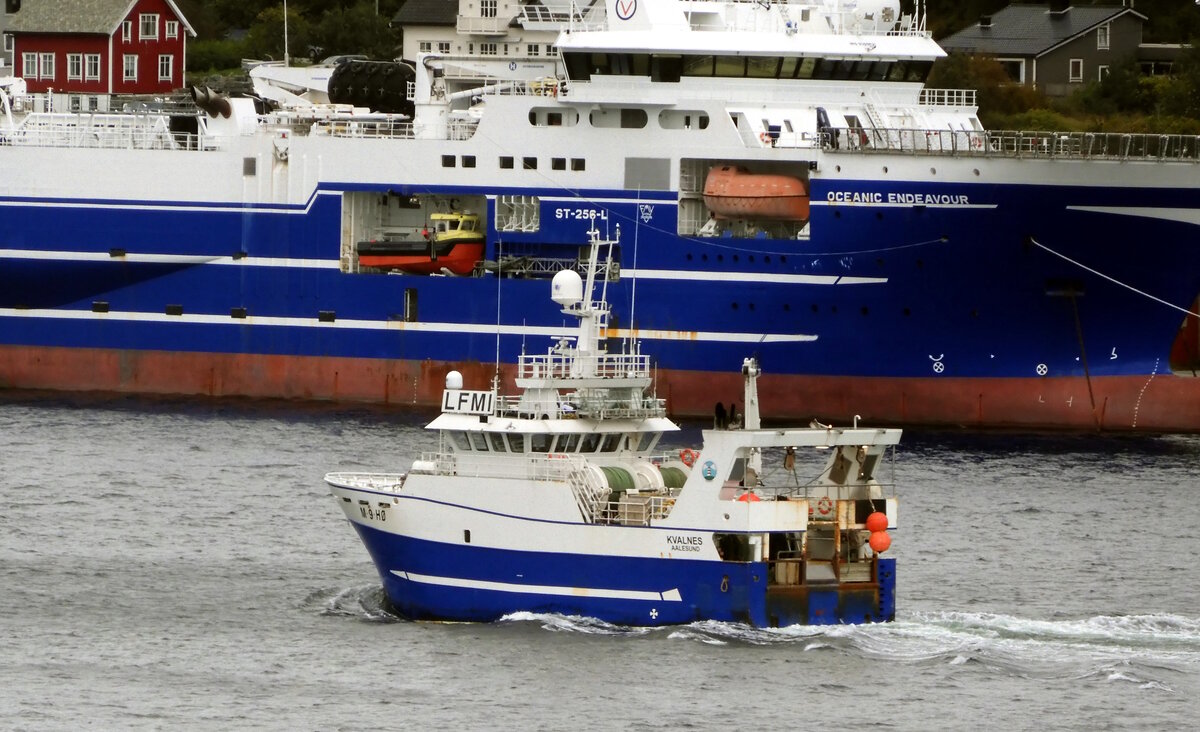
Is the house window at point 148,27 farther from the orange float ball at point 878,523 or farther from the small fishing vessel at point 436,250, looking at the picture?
the orange float ball at point 878,523

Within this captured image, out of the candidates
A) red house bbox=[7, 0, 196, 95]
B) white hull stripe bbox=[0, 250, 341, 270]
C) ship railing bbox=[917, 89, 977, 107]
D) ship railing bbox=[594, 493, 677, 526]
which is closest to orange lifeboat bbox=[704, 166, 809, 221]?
ship railing bbox=[917, 89, 977, 107]

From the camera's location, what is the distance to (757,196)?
219 ft

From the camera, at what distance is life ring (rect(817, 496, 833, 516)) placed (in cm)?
4169

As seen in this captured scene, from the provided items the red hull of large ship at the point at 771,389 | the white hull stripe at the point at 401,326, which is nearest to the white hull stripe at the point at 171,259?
the white hull stripe at the point at 401,326

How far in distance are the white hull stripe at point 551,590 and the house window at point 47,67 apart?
72.5 meters

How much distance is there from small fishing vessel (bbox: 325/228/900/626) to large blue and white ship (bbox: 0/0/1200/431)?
19766 millimetres

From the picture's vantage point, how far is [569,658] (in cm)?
3994

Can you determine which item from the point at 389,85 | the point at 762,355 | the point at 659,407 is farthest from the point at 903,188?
the point at 659,407

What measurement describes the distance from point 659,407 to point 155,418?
26592mm

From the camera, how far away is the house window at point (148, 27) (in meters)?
112

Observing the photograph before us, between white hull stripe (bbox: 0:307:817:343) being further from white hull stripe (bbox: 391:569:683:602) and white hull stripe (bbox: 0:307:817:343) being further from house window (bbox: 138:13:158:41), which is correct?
house window (bbox: 138:13:158:41)

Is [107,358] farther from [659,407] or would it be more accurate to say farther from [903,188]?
[659,407]

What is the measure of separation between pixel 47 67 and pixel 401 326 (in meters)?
45.5

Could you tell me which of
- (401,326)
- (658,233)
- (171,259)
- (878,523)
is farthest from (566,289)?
(171,259)
